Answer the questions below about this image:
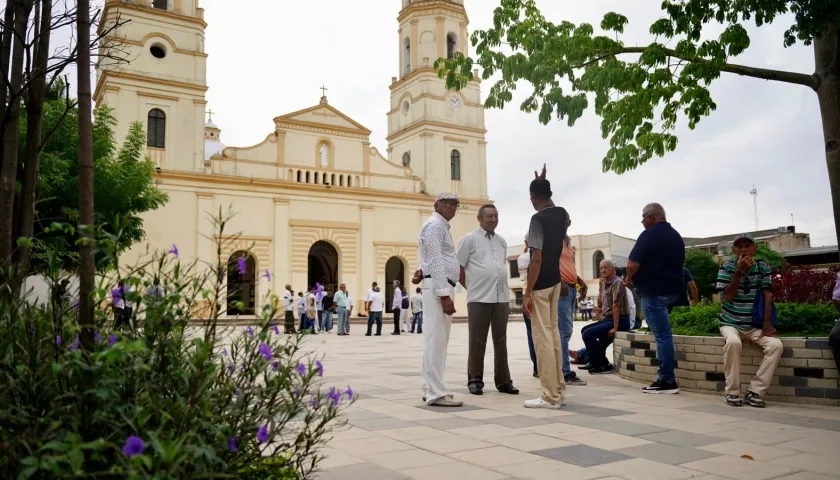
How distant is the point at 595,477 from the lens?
3.20 meters

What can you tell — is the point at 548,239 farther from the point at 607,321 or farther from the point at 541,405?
the point at 607,321

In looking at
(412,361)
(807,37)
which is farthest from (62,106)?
(807,37)

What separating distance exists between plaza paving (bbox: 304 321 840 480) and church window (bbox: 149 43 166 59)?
2690 centimetres

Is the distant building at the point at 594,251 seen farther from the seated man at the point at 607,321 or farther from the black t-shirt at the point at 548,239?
the black t-shirt at the point at 548,239

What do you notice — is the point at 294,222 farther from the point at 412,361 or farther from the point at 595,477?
the point at 595,477

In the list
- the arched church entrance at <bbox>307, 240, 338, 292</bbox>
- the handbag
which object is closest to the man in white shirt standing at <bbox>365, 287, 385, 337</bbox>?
the arched church entrance at <bbox>307, 240, 338, 292</bbox>

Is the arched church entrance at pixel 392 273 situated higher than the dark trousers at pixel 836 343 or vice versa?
the arched church entrance at pixel 392 273

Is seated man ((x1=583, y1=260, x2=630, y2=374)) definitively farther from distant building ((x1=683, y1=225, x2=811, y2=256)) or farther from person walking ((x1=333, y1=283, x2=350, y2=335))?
distant building ((x1=683, y1=225, x2=811, y2=256))

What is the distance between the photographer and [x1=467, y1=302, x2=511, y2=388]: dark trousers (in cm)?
619

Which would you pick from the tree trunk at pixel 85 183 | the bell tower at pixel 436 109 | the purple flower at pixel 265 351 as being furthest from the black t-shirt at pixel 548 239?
the bell tower at pixel 436 109

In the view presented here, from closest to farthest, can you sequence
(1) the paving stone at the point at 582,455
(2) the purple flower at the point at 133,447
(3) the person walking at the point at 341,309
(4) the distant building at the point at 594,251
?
(2) the purple flower at the point at 133,447 < (1) the paving stone at the point at 582,455 < (3) the person walking at the point at 341,309 < (4) the distant building at the point at 594,251

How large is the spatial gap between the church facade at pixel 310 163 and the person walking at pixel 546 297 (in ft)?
72.1

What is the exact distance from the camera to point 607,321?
25.9 ft

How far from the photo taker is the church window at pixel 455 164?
35.4 meters
